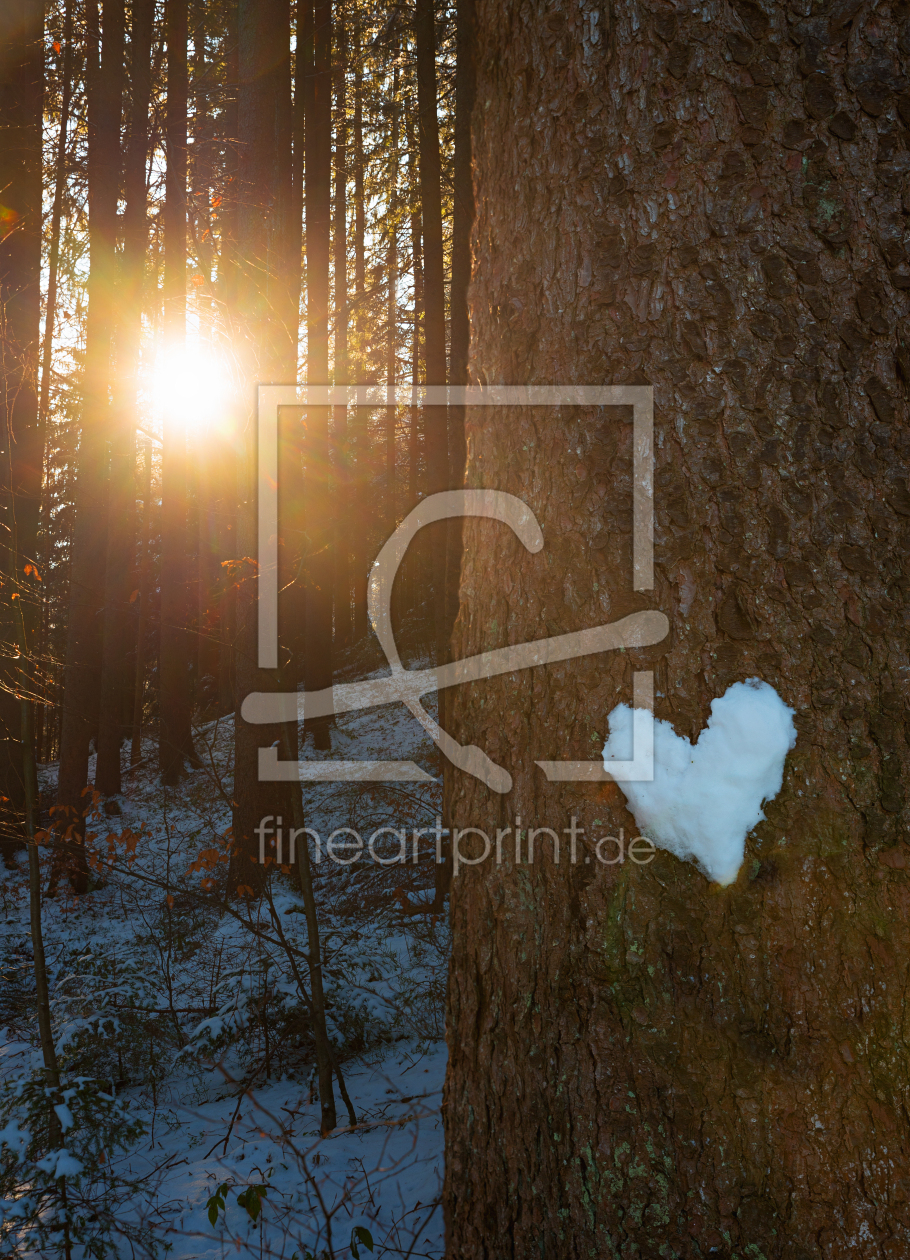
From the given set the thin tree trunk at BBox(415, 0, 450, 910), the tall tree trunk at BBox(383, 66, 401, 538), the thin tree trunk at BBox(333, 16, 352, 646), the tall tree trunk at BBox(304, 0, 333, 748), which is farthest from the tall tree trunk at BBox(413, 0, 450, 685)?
the thin tree trunk at BBox(333, 16, 352, 646)

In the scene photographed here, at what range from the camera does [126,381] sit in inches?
317

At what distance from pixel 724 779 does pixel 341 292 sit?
62.6ft

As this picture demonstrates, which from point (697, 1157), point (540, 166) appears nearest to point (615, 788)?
point (697, 1157)

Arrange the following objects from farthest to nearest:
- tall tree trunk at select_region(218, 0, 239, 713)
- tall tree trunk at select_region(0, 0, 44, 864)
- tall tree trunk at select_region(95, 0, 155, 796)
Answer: tall tree trunk at select_region(95, 0, 155, 796), tall tree trunk at select_region(0, 0, 44, 864), tall tree trunk at select_region(218, 0, 239, 713)

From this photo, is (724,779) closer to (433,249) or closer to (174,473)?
(433,249)

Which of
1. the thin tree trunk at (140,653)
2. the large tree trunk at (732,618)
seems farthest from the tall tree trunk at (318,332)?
the large tree trunk at (732,618)

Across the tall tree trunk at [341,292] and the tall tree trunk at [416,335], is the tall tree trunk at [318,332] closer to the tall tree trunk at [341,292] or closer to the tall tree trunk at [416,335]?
the tall tree trunk at [341,292]

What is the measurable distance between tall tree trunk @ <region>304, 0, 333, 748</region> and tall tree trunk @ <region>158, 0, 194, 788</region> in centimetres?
186

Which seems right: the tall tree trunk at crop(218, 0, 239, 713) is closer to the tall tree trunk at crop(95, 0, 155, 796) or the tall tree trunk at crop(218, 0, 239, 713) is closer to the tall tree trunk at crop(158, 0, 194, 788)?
the tall tree trunk at crop(158, 0, 194, 788)

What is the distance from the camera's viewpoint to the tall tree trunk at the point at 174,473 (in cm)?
1012

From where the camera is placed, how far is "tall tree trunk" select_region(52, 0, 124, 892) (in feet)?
26.5

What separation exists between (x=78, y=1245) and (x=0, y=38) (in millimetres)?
10661

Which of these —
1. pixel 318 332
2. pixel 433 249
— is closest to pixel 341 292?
pixel 318 332

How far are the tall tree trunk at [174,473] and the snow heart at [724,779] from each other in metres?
9.44
